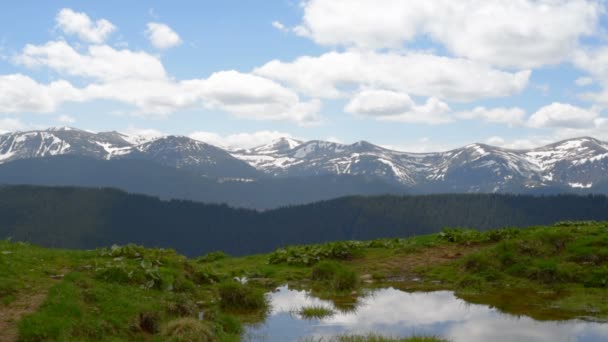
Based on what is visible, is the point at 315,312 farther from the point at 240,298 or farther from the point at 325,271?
the point at 325,271

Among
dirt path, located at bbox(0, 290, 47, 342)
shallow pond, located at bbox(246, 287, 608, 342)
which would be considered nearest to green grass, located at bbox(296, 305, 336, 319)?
shallow pond, located at bbox(246, 287, 608, 342)

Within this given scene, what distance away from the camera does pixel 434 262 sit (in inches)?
935

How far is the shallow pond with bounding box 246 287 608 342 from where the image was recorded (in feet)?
41.8

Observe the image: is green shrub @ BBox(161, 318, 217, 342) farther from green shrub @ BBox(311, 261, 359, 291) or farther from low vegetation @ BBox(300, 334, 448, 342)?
green shrub @ BBox(311, 261, 359, 291)

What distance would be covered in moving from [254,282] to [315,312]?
638 centimetres

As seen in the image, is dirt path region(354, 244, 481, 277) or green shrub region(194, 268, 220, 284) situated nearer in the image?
green shrub region(194, 268, 220, 284)

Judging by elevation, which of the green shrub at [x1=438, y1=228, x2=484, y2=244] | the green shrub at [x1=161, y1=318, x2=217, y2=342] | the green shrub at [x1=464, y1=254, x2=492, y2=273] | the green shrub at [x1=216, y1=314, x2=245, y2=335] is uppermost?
the green shrub at [x1=438, y1=228, x2=484, y2=244]

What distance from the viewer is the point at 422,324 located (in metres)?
13.8

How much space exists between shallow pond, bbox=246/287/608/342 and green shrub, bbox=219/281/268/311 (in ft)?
1.95

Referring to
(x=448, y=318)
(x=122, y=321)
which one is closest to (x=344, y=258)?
(x=448, y=318)

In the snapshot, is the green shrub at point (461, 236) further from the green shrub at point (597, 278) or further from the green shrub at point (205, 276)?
the green shrub at point (205, 276)

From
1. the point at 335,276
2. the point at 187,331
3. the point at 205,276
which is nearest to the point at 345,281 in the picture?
the point at 335,276

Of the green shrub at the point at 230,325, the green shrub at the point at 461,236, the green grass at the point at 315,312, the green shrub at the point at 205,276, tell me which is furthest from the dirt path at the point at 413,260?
the green shrub at the point at 230,325

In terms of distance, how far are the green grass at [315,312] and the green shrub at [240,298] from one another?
1.51 m
